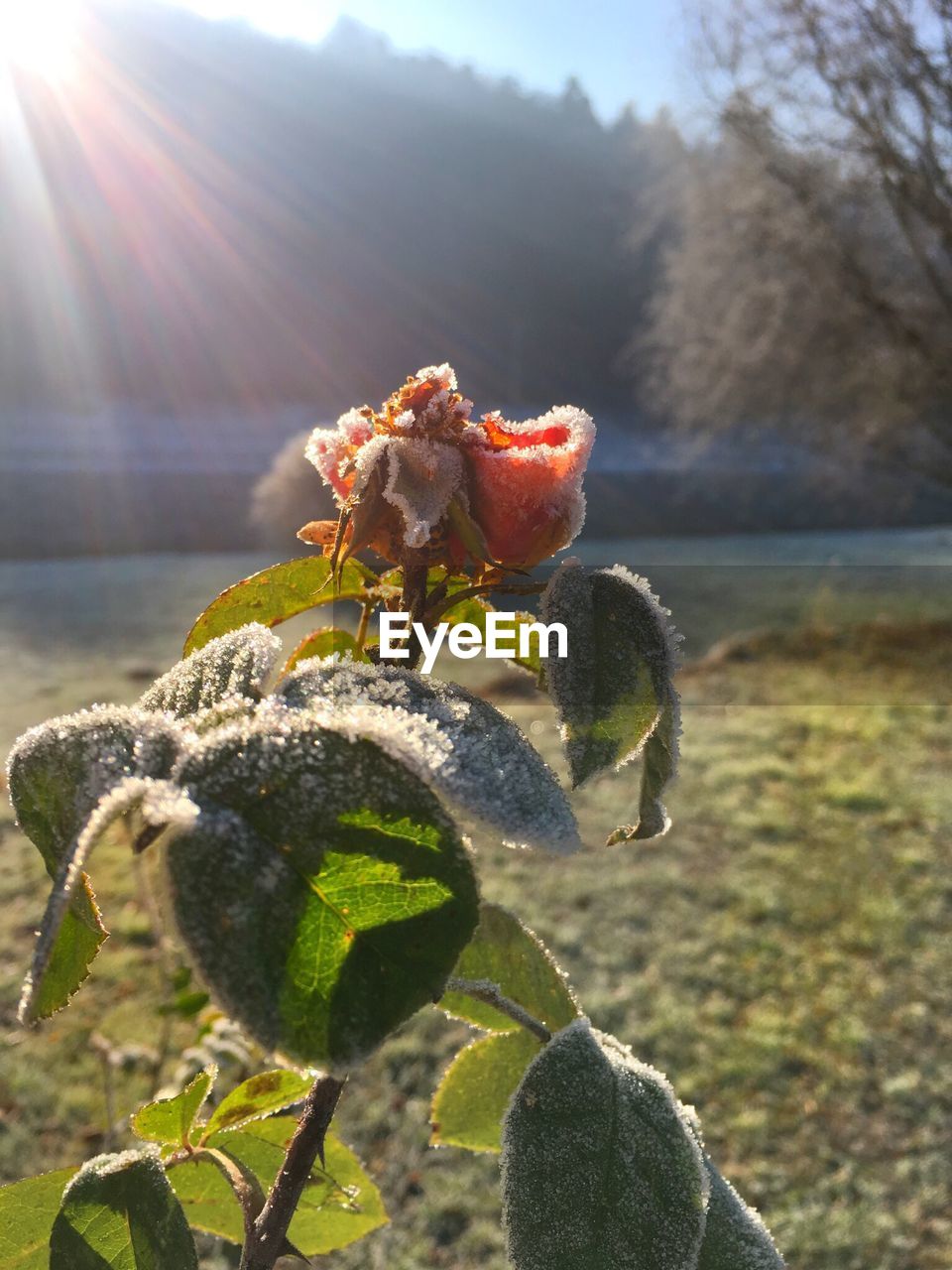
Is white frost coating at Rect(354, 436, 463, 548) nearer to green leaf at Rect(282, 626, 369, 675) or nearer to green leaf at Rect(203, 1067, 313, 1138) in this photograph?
green leaf at Rect(282, 626, 369, 675)

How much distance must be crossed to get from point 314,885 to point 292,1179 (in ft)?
0.75

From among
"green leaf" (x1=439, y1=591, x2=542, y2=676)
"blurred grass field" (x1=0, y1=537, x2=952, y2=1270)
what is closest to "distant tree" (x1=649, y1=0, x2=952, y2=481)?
"blurred grass field" (x1=0, y1=537, x2=952, y2=1270)

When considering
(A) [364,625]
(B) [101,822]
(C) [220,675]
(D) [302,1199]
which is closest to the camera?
(B) [101,822]

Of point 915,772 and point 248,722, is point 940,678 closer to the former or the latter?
point 915,772

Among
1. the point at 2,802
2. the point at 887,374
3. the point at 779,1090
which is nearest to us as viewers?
the point at 779,1090

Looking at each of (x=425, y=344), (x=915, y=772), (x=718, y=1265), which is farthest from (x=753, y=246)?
(x=425, y=344)

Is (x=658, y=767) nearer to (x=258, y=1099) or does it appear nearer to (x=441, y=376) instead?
(x=441, y=376)

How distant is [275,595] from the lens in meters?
0.46

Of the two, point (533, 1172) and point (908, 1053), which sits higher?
point (533, 1172)

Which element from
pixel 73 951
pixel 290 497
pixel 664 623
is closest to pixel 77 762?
pixel 73 951

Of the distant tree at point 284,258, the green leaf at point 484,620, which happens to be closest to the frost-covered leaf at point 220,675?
the green leaf at point 484,620

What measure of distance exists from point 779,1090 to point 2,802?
252cm

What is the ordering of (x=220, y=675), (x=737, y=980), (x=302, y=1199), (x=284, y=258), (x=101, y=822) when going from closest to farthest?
(x=101, y=822), (x=220, y=675), (x=302, y=1199), (x=737, y=980), (x=284, y=258)

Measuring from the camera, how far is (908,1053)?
183 centimetres
